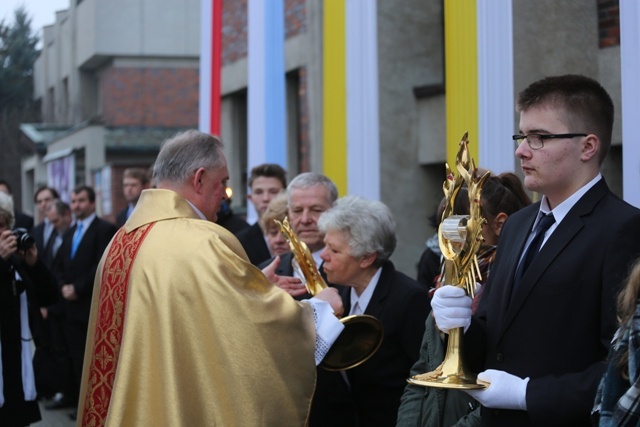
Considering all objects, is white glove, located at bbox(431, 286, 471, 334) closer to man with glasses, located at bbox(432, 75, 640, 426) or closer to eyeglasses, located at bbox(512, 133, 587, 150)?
man with glasses, located at bbox(432, 75, 640, 426)

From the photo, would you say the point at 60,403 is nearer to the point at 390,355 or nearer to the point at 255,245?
the point at 255,245

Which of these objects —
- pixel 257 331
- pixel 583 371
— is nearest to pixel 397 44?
pixel 257 331

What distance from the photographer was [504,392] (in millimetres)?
3137

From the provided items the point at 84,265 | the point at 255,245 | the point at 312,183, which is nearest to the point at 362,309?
the point at 312,183

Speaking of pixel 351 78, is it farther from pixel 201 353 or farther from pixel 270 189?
pixel 201 353

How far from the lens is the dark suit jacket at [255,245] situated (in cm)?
665

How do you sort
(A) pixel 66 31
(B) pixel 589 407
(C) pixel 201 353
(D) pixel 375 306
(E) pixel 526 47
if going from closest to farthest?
(B) pixel 589 407, (C) pixel 201 353, (D) pixel 375 306, (E) pixel 526 47, (A) pixel 66 31

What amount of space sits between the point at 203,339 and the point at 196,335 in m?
0.03

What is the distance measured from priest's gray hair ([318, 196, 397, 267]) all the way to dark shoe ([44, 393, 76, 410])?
5987 mm

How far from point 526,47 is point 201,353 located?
354 centimetres

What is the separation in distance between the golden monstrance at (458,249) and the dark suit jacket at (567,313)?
130 mm

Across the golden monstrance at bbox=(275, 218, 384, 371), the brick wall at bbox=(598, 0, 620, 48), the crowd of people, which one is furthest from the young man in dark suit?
the golden monstrance at bbox=(275, 218, 384, 371)

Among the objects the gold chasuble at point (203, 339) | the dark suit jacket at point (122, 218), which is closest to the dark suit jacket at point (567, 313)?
the gold chasuble at point (203, 339)

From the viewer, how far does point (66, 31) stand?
102ft
